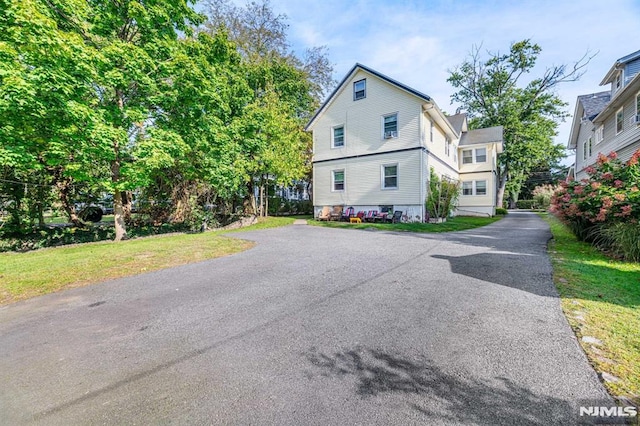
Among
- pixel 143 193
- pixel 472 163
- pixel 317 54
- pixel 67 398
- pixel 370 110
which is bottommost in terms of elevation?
pixel 67 398

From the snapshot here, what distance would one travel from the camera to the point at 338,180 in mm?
19062

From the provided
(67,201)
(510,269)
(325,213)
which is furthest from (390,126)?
(67,201)

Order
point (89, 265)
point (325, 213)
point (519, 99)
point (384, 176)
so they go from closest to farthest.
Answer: point (89, 265) < point (384, 176) < point (325, 213) < point (519, 99)

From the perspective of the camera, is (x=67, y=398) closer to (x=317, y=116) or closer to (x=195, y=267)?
(x=195, y=267)

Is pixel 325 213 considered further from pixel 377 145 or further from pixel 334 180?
pixel 377 145

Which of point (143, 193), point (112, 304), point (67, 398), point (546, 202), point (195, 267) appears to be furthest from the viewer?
point (546, 202)

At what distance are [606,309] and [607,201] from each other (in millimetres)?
4921

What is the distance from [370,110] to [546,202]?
30.1 meters

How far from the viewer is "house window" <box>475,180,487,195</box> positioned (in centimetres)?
2418

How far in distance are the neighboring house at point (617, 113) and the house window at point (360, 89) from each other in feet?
39.9

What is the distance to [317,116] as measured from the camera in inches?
779

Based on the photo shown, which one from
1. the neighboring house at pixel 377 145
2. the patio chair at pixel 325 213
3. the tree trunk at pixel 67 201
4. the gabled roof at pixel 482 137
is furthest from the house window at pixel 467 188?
the tree trunk at pixel 67 201

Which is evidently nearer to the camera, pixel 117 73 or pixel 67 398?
pixel 67 398

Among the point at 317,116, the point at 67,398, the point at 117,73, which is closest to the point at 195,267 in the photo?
the point at 67,398
